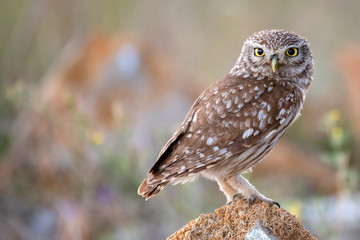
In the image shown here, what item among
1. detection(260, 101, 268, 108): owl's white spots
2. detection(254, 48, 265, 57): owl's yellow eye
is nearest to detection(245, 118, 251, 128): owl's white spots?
detection(260, 101, 268, 108): owl's white spots

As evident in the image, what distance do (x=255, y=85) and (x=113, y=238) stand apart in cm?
388

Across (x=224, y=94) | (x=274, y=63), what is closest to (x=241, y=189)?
(x=224, y=94)

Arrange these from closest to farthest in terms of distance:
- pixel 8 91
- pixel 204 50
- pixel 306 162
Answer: pixel 8 91 < pixel 306 162 < pixel 204 50

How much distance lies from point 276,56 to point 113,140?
465 cm

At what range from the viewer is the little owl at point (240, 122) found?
3869 millimetres

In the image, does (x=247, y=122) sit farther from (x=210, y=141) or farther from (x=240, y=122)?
(x=210, y=141)

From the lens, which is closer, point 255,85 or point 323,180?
point 255,85

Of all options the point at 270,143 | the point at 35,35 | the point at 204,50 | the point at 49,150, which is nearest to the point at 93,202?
the point at 49,150

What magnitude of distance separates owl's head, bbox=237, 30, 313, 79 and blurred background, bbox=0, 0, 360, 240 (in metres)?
0.87

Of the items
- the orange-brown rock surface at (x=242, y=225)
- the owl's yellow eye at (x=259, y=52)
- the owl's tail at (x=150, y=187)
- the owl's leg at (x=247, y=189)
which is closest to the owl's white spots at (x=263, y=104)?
the owl's yellow eye at (x=259, y=52)

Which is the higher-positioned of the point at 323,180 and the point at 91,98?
the point at 91,98

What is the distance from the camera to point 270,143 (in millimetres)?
4031

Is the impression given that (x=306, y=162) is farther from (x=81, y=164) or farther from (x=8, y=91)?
(x=8, y=91)

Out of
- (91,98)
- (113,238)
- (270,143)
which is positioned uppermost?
(91,98)
